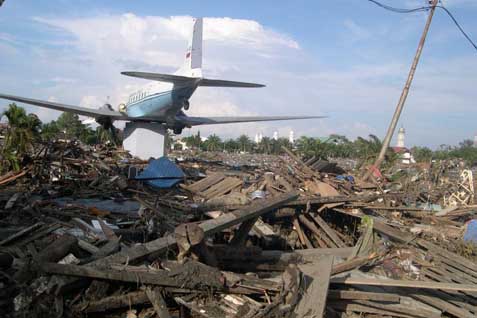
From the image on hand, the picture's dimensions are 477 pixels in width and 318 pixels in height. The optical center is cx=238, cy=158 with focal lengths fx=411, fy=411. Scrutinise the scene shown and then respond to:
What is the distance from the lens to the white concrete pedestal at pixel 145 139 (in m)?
24.4

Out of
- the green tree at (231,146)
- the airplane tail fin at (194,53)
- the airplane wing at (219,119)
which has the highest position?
the airplane tail fin at (194,53)

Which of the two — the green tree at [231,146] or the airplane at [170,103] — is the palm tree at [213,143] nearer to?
the green tree at [231,146]

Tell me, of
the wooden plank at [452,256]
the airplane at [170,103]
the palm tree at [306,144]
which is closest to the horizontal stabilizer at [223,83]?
the airplane at [170,103]

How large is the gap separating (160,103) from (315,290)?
19.6m

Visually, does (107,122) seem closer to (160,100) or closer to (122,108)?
(122,108)

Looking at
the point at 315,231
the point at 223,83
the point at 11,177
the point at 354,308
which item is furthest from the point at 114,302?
the point at 223,83

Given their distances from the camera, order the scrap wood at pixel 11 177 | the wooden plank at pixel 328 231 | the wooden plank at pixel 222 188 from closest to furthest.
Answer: the wooden plank at pixel 328 231 < the scrap wood at pixel 11 177 < the wooden plank at pixel 222 188

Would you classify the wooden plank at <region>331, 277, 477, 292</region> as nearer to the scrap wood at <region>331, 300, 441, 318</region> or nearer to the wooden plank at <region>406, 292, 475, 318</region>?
the scrap wood at <region>331, 300, 441, 318</region>

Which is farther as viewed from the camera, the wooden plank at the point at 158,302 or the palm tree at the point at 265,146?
the palm tree at the point at 265,146

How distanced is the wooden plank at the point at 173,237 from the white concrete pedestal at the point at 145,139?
18289 mm

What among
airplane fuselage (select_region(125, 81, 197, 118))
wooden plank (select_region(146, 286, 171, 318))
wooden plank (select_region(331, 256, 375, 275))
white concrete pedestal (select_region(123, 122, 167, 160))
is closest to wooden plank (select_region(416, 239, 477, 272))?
wooden plank (select_region(331, 256, 375, 275))

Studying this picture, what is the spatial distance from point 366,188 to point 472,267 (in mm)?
6071

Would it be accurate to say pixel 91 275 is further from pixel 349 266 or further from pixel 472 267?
pixel 472 267

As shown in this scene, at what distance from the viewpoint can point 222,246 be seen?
20.7 feet
